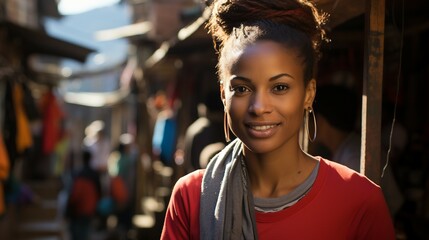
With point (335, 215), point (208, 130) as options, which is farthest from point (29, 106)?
point (335, 215)

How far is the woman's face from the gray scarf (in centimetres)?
15

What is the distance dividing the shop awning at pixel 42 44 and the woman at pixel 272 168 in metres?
7.50

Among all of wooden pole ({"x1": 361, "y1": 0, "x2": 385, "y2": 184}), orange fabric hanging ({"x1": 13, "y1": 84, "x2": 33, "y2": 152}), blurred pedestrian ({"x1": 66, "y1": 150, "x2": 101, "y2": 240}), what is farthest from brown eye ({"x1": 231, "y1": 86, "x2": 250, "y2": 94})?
blurred pedestrian ({"x1": 66, "y1": 150, "x2": 101, "y2": 240})

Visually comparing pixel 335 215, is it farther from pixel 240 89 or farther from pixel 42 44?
pixel 42 44

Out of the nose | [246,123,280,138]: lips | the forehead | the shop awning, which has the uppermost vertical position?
the shop awning

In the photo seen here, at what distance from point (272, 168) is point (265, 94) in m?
0.31

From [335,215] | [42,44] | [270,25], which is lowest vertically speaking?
[335,215]

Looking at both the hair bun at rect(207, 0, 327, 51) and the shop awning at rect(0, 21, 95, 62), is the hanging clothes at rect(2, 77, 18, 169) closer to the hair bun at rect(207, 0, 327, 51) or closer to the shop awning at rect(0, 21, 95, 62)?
the shop awning at rect(0, 21, 95, 62)

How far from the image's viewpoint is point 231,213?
2.22 metres

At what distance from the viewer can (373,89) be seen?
Result: 9.45ft

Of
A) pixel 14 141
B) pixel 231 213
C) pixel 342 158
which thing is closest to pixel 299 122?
pixel 231 213

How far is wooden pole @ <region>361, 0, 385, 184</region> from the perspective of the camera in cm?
287

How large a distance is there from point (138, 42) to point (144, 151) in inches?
94.1

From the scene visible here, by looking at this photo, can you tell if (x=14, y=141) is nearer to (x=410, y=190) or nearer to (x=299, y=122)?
(x=410, y=190)
